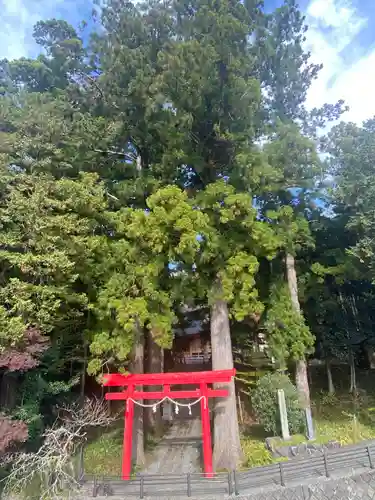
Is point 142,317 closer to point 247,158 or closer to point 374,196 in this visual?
point 247,158

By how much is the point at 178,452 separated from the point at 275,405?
422cm

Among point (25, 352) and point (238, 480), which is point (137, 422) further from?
point (25, 352)

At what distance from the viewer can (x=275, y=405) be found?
1093 centimetres

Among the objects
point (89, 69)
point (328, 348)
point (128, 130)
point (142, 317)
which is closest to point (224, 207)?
point (142, 317)

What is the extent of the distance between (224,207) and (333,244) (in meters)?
7.60

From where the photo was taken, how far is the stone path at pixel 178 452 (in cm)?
1074

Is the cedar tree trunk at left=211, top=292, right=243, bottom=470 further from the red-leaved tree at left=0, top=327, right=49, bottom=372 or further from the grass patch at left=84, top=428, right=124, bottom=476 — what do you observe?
the red-leaved tree at left=0, top=327, right=49, bottom=372

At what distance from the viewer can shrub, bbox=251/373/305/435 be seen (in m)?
10.8

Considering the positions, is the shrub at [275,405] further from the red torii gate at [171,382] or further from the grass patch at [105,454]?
the grass patch at [105,454]

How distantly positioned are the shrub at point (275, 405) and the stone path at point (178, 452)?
2615mm

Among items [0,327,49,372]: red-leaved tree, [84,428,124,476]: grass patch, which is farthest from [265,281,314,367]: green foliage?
[0,327,49,372]: red-leaved tree

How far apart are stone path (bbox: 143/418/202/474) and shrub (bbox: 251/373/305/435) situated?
8.58 feet

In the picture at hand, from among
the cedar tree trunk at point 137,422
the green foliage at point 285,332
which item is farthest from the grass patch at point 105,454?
the green foliage at point 285,332

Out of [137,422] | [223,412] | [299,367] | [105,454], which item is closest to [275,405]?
[223,412]
